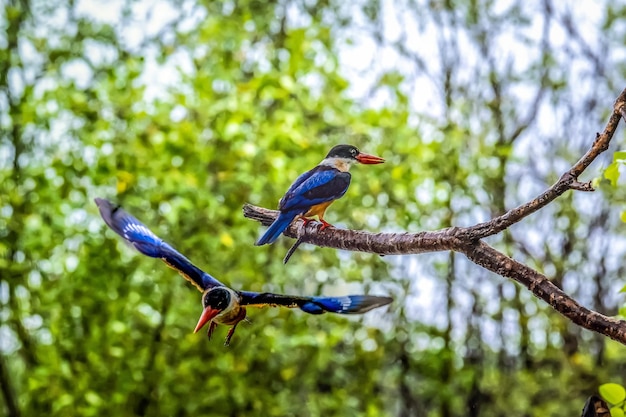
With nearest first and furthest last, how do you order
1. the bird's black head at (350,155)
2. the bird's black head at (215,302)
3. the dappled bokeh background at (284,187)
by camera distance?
the bird's black head at (215,302), the bird's black head at (350,155), the dappled bokeh background at (284,187)

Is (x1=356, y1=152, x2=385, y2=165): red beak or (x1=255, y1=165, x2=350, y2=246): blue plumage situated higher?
(x1=356, y1=152, x2=385, y2=165): red beak

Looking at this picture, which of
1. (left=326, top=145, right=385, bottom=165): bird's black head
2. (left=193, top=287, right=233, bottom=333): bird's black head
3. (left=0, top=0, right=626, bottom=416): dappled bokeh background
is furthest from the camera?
(left=0, top=0, right=626, bottom=416): dappled bokeh background

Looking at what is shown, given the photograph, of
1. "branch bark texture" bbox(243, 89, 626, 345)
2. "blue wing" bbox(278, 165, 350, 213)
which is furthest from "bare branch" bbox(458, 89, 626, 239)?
"blue wing" bbox(278, 165, 350, 213)

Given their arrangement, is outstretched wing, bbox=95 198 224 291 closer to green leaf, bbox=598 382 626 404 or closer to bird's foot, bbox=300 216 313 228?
bird's foot, bbox=300 216 313 228

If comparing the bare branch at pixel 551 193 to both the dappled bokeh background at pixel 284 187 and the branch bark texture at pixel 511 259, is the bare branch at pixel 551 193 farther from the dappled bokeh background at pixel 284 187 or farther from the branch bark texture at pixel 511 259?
the dappled bokeh background at pixel 284 187

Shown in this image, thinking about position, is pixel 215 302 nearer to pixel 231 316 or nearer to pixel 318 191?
pixel 231 316

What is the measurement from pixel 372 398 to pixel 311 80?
0.48m

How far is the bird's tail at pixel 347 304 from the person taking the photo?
536 millimetres

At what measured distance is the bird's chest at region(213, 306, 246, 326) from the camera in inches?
20.0

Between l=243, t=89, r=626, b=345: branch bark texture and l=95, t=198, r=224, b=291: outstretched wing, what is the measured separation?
0.11 m

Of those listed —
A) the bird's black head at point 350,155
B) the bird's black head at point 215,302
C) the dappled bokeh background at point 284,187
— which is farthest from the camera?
the dappled bokeh background at point 284,187

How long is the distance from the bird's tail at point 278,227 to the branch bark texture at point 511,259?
5 centimetres

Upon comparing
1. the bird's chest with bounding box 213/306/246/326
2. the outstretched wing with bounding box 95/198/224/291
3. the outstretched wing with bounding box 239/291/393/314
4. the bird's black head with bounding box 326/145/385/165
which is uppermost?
the bird's black head with bounding box 326/145/385/165

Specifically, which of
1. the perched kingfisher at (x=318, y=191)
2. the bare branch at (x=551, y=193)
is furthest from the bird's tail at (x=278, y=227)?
the bare branch at (x=551, y=193)
